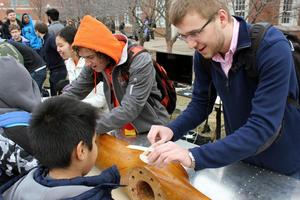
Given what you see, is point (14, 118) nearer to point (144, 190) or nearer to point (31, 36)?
point (144, 190)

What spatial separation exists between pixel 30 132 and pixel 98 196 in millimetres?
331

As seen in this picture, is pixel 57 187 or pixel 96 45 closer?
pixel 57 187

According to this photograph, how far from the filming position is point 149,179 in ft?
4.91

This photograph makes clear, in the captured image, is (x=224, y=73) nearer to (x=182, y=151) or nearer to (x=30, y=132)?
(x=182, y=151)

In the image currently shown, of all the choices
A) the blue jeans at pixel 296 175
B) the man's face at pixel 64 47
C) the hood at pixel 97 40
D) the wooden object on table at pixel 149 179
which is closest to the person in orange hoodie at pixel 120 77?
the hood at pixel 97 40

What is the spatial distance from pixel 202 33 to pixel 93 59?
98 cm

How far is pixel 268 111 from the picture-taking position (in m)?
1.36

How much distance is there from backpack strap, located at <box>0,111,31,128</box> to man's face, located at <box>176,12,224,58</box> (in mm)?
726

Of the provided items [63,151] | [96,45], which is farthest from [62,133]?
[96,45]

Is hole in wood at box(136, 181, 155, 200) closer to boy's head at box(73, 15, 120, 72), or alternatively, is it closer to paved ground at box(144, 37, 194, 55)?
boy's head at box(73, 15, 120, 72)

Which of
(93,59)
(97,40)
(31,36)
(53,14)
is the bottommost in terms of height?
(31,36)

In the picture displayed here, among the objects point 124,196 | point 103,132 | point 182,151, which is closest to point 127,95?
point 103,132

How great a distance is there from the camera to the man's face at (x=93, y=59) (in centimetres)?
220

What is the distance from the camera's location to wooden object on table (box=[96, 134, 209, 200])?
144 cm
